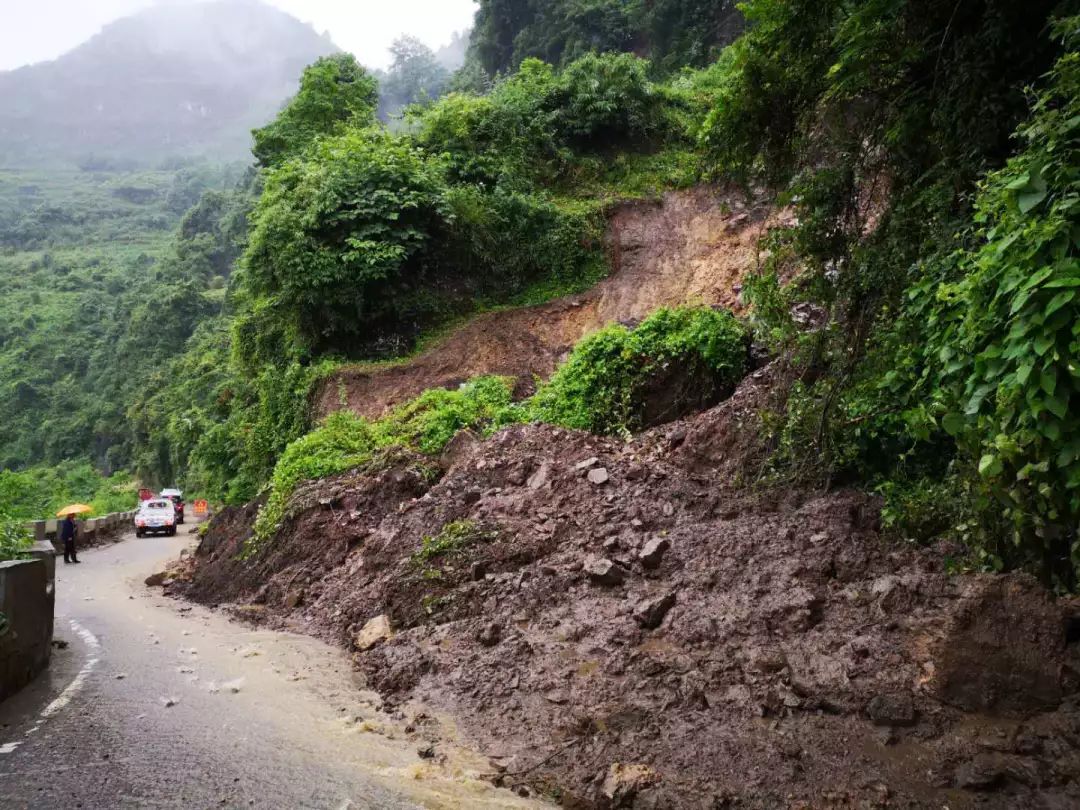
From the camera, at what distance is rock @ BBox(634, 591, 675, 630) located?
6195 millimetres

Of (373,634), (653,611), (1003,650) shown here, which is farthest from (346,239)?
(1003,650)

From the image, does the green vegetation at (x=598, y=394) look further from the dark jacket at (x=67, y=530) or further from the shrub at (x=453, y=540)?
the dark jacket at (x=67, y=530)

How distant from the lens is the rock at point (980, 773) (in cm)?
386

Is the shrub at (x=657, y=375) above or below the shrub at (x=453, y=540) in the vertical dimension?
above

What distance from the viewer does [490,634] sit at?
6879 mm

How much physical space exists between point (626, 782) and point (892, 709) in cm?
166

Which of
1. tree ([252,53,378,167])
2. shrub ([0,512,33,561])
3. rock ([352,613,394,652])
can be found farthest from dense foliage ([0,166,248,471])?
rock ([352,613,394,652])

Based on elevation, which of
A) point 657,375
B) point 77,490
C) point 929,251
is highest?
point 929,251

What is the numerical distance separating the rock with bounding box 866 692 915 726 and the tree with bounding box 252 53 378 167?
78.1 feet

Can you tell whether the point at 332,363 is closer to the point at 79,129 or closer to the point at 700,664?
the point at 700,664

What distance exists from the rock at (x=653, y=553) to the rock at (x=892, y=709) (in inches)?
105

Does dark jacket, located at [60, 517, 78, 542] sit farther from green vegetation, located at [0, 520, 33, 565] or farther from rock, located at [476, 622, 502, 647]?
rock, located at [476, 622, 502, 647]

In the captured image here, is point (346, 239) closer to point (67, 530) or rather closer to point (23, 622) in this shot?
point (67, 530)

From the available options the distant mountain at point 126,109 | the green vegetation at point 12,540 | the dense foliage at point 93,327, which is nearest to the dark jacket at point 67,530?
the green vegetation at point 12,540
